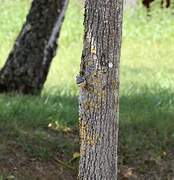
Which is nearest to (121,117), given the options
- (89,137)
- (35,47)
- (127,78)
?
(35,47)

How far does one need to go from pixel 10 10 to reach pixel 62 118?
12138 millimetres

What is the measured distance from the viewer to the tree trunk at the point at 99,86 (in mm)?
3993

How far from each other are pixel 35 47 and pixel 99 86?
448cm

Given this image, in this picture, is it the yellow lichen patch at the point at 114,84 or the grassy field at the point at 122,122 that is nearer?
the yellow lichen patch at the point at 114,84

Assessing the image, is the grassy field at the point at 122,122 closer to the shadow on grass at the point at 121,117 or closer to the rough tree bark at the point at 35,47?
the shadow on grass at the point at 121,117

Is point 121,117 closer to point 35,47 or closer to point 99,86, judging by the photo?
point 35,47

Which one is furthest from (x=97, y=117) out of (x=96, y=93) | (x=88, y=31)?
(x=88, y=31)

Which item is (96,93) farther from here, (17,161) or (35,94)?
(35,94)

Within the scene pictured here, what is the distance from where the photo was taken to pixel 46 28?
27.8 feet

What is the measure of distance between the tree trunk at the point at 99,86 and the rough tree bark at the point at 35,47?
4.34 metres

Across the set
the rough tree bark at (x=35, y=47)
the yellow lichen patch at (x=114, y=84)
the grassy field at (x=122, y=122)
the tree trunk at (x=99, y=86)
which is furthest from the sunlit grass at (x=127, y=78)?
the yellow lichen patch at (x=114, y=84)

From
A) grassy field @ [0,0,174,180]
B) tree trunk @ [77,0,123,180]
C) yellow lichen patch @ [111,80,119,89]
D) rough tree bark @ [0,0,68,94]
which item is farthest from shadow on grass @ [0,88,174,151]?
yellow lichen patch @ [111,80,119,89]

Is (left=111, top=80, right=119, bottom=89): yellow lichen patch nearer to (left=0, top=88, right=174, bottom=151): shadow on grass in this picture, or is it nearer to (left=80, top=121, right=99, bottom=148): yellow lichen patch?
(left=80, top=121, right=99, bottom=148): yellow lichen patch

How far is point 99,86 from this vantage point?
161 inches
